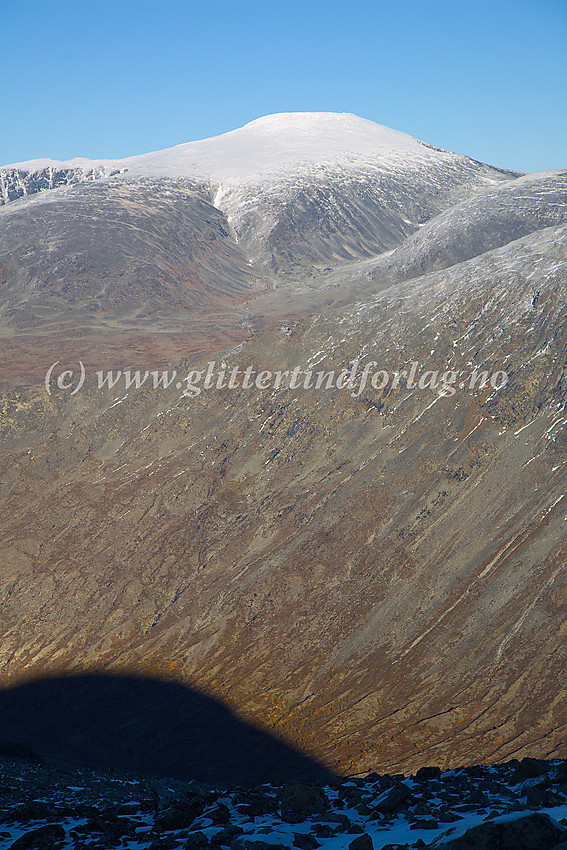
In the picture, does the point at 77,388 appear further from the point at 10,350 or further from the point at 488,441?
the point at 488,441

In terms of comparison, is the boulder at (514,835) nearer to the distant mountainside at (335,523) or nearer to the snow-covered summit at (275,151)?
the distant mountainside at (335,523)

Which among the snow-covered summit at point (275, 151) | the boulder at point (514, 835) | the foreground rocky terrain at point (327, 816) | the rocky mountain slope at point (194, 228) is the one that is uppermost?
the snow-covered summit at point (275, 151)

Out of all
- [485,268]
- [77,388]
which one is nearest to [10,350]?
[77,388]

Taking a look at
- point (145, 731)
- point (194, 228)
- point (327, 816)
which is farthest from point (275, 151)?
point (327, 816)

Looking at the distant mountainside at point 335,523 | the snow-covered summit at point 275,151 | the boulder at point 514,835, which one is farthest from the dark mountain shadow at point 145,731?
the snow-covered summit at point 275,151

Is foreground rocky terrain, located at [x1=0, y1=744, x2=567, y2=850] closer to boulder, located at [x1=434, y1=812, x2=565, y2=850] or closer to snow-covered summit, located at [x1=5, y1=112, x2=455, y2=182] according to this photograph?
boulder, located at [x1=434, y1=812, x2=565, y2=850]

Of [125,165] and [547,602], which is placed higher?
[125,165]

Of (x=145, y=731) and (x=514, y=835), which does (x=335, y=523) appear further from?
(x=514, y=835)
